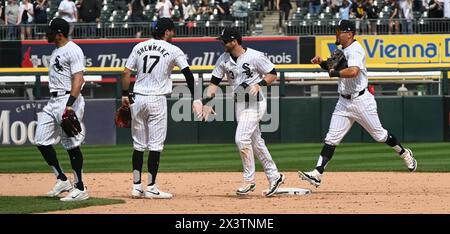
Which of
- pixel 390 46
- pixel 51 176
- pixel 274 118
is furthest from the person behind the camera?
pixel 390 46

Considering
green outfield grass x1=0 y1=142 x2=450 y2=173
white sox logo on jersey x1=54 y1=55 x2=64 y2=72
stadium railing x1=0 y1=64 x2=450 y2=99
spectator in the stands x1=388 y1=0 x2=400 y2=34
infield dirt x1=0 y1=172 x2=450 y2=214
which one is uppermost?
spectator in the stands x1=388 y1=0 x2=400 y2=34

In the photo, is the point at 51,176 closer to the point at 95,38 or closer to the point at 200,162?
the point at 200,162

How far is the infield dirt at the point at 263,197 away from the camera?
10.5 meters

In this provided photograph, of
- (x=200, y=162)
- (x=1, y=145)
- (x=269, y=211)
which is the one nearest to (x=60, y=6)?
(x=1, y=145)

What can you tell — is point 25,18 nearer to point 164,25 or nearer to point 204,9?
point 204,9

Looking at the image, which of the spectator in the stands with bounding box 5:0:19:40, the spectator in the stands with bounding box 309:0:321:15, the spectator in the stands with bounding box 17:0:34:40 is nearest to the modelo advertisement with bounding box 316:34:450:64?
the spectator in the stands with bounding box 309:0:321:15

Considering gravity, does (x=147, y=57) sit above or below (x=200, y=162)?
above

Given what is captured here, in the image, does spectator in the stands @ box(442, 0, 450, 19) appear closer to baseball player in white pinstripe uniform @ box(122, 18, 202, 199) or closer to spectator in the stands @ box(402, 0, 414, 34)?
spectator in the stands @ box(402, 0, 414, 34)

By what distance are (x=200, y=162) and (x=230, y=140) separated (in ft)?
12.4

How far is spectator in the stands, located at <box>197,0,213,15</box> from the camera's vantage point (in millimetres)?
27062

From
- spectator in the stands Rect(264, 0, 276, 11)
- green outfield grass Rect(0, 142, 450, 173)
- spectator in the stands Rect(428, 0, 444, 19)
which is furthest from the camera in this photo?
spectator in the stands Rect(264, 0, 276, 11)

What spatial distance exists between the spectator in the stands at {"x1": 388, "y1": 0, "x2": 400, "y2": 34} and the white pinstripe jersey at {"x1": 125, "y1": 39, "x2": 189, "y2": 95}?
1513 centimetres

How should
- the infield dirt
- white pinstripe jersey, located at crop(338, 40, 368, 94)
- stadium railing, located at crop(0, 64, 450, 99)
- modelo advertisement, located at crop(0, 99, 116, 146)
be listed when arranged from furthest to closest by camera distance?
stadium railing, located at crop(0, 64, 450, 99) < modelo advertisement, located at crop(0, 99, 116, 146) < white pinstripe jersey, located at crop(338, 40, 368, 94) < the infield dirt

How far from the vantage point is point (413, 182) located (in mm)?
13555
